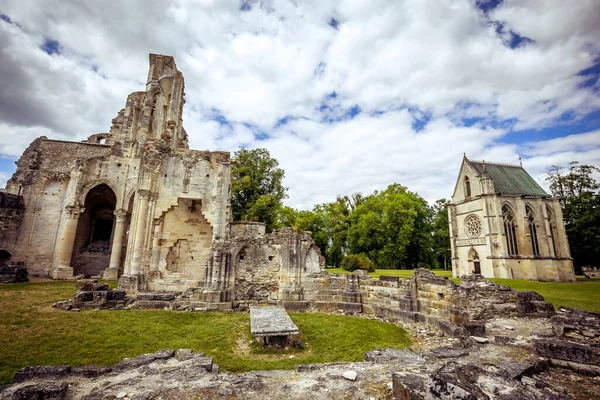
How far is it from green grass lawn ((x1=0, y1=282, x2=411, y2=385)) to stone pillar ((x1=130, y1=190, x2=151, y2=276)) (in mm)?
3650

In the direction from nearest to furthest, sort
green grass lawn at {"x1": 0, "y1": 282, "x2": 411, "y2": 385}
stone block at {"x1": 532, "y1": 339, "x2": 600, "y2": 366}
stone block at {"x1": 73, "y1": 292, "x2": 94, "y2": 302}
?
1. stone block at {"x1": 532, "y1": 339, "x2": 600, "y2": 366}
2. green grass lawn at {"x1": 0, "y1": 282, "x2": 411, "y2": 385}
3. stone block at {"x1": 73, "y1": 292, "x2": 94, "y2": 302}

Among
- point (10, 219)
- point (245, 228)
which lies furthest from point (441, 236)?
point (10, 219)

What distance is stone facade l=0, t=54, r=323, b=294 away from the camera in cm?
1216

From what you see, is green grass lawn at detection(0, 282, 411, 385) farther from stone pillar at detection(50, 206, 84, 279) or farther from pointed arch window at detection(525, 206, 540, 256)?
pointed arch window at detection(525, 206, 540, 256)

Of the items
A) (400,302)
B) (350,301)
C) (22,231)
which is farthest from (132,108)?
(400,302)

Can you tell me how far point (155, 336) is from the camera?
7402 mm

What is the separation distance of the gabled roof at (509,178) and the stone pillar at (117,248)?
1299 inches

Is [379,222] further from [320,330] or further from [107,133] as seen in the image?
[107,133]

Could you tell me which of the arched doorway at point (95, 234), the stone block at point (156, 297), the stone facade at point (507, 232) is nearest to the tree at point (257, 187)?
the arched doorway at point (95, 234)

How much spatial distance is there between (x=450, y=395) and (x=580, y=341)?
504 cm

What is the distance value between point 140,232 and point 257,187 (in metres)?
14.9

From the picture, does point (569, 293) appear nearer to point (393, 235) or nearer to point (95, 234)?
point (393, 235)

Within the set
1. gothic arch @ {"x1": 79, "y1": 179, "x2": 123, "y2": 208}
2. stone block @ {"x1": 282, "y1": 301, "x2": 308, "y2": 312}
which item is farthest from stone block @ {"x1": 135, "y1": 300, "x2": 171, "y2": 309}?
gothic arch @ {"x1": 79, "y1": 179, "x2": 123, "y2": 208}

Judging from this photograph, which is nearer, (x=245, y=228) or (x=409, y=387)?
(x=409, y=387)
